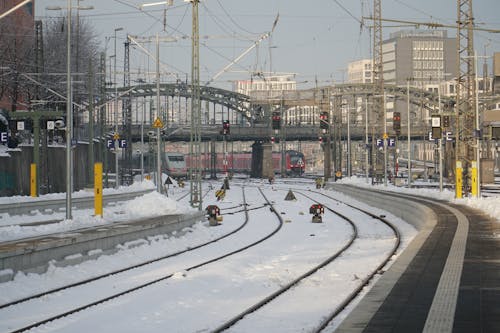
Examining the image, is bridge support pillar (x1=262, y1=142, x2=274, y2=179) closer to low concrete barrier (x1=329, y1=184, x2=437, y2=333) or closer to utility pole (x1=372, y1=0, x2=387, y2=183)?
utility pole (x1=372, y1=0, x2=387, y2=183)

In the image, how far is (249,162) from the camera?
158m

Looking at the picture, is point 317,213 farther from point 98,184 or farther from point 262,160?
point 262,160

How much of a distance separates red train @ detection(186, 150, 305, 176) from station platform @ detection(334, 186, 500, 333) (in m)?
122

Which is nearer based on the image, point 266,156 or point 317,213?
point 317,213

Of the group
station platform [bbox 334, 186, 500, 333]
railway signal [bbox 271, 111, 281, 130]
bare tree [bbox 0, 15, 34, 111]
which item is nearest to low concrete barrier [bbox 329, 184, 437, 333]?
station platform [bbox 334, 186, 500, 333]

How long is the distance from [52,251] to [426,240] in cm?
1039

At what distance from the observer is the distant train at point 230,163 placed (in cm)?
12712

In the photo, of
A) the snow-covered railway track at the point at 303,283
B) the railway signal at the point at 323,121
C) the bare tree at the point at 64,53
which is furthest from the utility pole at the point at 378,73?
the snow-covered railway track at the point at 303,283

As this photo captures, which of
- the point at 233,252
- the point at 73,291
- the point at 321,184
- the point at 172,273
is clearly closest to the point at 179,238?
the point at 233,252

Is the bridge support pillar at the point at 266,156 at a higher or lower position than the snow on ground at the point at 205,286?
higher

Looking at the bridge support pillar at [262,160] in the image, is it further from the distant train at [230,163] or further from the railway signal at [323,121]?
the railway signal at [323,121]

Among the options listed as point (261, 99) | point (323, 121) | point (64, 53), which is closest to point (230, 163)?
point (261, 99)

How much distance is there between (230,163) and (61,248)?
14032 cm

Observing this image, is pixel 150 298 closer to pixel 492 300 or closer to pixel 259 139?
pixel 492 300
